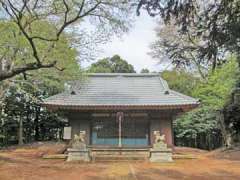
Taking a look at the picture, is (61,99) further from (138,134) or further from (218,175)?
(218,175)

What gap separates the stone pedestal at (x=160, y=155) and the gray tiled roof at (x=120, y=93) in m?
2.81

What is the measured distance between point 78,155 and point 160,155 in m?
4.22

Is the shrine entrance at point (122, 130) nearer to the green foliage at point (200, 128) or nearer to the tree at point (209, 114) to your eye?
the tree at point (209, 114)

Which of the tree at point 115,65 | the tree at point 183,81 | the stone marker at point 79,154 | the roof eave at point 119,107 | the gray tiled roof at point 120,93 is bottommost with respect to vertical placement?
the stone marker at point 79,154

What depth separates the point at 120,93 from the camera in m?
22.7

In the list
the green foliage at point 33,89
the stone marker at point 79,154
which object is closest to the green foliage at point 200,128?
the green foliage at point 33,89

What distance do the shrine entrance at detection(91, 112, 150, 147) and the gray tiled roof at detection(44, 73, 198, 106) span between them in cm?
115

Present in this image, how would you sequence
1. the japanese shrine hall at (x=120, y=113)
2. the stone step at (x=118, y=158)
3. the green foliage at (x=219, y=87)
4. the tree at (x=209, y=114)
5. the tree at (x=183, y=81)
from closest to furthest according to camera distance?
the stone step at (x=118, y=158), the japanese shrine hall at (x=120, y=113), the green foliage at (x=219, y=87), the tree at (x=209, y=114), the tree at (x=183, y=81)

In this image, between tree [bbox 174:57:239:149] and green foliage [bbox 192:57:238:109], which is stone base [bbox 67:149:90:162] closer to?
tree [bbox 174:57:239:149]

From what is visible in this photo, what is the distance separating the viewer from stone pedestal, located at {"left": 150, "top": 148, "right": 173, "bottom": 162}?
1872 cm

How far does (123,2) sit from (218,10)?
21.8ft

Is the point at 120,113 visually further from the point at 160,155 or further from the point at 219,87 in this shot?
the point at 219,87

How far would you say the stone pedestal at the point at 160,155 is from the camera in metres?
18.7

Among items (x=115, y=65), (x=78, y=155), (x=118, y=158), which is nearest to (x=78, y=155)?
(x=78, y=155)
